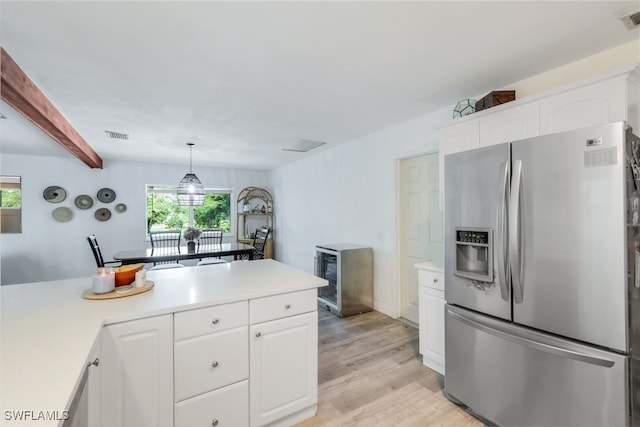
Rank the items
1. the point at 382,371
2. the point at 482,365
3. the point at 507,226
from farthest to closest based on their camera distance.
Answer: the point at 382,371 → the point at 482,365 → the point at 507,226

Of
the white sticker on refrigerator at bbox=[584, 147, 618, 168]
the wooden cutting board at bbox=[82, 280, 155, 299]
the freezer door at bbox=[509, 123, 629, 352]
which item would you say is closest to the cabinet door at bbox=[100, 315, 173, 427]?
the wooden cutting board at bbox=[82, 280, 155, 299]

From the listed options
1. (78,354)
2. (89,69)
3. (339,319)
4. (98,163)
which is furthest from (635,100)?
(98,163)

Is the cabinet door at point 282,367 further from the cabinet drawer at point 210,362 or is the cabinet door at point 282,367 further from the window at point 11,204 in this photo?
the window at point 11,204

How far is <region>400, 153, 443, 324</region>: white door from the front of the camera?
10.5ft

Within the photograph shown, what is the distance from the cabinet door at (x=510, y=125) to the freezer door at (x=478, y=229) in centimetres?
38

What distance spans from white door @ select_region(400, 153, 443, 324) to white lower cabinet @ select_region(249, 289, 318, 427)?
191 cm

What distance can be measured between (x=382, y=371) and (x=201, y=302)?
1.74m

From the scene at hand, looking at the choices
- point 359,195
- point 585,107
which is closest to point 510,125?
point 585,107

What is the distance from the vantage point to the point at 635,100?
1.59m

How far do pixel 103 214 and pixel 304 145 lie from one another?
4.21m

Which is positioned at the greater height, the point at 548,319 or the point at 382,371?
the point at 548,319

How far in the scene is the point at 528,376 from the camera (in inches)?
61.9

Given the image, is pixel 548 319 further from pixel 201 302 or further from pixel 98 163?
pixel 98 163

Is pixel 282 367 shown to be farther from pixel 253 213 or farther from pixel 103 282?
pixel 253 213
